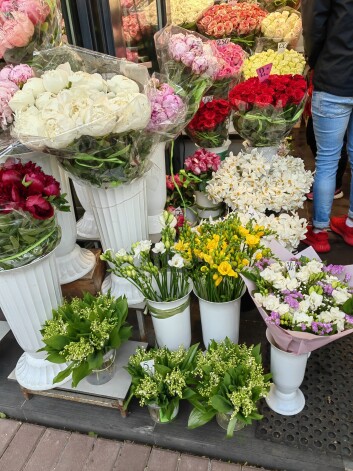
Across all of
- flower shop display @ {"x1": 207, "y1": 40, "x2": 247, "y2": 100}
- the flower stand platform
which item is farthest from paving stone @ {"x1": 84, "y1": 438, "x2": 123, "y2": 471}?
flower shop display @ {"x1": 207, "y1": 40, "x2": 247, "y2": 100}

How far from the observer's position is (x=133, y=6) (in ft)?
8.45

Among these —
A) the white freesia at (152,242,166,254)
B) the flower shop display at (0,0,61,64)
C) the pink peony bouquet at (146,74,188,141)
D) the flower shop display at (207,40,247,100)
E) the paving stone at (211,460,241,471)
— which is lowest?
the paving stone at (211,460,241,471)

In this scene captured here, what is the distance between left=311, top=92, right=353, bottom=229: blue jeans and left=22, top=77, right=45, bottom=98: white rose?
1.52m

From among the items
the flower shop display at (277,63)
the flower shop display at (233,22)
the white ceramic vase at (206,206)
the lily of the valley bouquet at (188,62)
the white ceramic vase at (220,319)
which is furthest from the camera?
the flower shop display at (233,22)

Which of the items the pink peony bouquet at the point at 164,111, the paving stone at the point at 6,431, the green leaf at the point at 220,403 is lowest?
the paving stone at the point at 6,431

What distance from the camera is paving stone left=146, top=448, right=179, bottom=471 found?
4.76 ft

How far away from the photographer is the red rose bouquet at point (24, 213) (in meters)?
1.26

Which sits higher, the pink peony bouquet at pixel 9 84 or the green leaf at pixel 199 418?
the pink peony bouquet at pixel 9 84

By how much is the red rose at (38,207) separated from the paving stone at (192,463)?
103 cm

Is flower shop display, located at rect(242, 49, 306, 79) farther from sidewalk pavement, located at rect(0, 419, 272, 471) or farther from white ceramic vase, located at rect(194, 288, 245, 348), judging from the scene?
sidewalk pavement, located at rect(0, 419, 272, 471)

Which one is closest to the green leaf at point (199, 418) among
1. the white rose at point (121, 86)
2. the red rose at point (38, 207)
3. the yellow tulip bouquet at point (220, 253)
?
the yellow tulip bouquet at point (220, 253)

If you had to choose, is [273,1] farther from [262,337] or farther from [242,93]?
[262,337]

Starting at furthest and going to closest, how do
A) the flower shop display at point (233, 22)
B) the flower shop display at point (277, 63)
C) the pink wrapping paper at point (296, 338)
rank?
1. the flower shop display at point (233, 22)
2. the flower shop display at point (277, 63)
3. the pink wrapping paper at point (296, 338)

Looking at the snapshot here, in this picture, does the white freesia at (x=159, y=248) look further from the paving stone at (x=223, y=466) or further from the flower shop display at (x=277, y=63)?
the flower shop display at (x=277, y=63)
